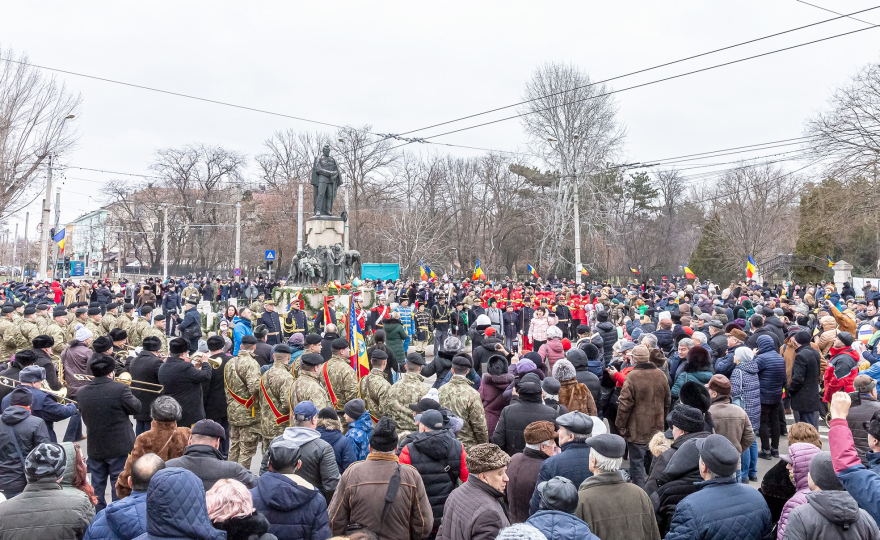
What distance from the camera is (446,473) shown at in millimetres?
4934

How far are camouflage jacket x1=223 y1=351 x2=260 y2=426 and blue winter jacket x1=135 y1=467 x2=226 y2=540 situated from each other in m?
4.30

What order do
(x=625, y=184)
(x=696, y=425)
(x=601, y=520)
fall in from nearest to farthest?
(x=601, y=520)
(x=696, y=425)
(x=625, y=184)

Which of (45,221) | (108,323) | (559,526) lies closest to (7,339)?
(108,323)

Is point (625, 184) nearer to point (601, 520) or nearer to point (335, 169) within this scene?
point (335, 169)

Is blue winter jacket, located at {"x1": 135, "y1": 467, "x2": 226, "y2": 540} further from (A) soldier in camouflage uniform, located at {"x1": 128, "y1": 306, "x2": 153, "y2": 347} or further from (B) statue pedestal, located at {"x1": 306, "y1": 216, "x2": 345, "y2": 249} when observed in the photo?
(B) statue pedestal, located at {"x1": 306, "y1": 216, "x2": 345, "y2": 249}

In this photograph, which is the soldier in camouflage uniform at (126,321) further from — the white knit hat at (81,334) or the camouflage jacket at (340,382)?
the camouflage jacket at (340,382)

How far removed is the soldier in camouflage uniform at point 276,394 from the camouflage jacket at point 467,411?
189 cm

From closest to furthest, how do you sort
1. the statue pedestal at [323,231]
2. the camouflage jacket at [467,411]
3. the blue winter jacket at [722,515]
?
1. the blue winter jacket at [722,515]
2. the camouflage jacket at [467,411]
3. the statue pedestal at [323,231]

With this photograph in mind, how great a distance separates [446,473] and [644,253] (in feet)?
183

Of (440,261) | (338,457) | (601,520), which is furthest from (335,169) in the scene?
(440,261)

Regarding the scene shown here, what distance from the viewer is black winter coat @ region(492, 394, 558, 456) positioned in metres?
5.95

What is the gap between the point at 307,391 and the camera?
6715 millimetres

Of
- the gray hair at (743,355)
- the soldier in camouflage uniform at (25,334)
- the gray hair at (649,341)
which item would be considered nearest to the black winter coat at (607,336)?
the gray hair at (649,341)

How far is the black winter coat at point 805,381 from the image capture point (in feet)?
30.3
